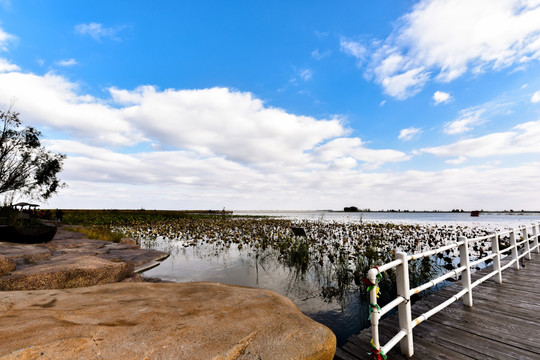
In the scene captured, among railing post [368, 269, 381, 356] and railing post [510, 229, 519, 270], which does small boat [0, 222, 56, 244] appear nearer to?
railing post [368, 269, 381, 356]

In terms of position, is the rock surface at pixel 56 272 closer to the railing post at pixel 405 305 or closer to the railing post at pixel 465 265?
the railing post at pixel 405 305

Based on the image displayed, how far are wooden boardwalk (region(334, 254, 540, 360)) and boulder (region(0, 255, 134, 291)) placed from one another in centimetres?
525

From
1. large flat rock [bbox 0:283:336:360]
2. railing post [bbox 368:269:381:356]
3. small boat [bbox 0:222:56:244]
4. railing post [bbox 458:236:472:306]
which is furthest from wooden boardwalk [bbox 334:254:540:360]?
small boat [bbox 0:222:56:244]

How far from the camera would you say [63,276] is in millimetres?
4973

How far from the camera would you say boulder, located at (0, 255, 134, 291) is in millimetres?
4637

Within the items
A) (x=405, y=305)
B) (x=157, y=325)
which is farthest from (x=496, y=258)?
(x=157, y=325)

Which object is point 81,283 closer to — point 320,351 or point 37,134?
point 320,351

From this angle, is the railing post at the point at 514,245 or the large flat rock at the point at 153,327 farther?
the railing post at the point at 514,245

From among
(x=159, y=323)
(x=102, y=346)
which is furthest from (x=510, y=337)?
(x=102, y=346)

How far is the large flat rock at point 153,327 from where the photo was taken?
220cm

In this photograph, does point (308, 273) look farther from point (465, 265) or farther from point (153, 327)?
point (153, 327)

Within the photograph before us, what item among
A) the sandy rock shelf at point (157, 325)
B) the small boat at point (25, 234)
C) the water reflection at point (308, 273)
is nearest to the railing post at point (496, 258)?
the water reflection at point (308, 273)

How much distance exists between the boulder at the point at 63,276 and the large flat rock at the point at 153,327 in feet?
5.48

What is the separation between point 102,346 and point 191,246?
13056 millimetres
